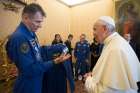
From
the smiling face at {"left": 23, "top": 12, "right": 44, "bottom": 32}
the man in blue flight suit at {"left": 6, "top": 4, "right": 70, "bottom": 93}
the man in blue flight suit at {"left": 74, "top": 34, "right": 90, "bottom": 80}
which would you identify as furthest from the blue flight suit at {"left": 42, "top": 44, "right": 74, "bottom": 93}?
the man in blue flight suit at {"left": 74, "top": 34, "right": 90, "bottom": 80}

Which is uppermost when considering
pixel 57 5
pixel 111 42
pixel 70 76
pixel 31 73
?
pixel 57 5

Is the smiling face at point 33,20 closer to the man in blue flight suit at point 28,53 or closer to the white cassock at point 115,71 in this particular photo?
the man in blue flight suit at point 28,53

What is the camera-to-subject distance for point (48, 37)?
1081cm

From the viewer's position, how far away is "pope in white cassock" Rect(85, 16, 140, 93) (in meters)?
2.55

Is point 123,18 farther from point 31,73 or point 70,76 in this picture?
point 31,73

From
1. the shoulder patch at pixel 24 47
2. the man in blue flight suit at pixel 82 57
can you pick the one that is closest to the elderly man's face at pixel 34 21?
the shoulder patch at pixel 24 47

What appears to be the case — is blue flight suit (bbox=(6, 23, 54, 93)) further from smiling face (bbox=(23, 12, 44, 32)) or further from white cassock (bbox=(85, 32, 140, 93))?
white cassock (bbox=(85, 32, 140, 93))

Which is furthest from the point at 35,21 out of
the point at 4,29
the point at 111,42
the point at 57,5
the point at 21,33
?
the point at 57,5

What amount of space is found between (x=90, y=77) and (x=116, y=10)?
27.9 feet

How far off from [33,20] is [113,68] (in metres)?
0.91

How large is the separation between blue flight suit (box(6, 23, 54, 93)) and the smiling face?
0.15 feet

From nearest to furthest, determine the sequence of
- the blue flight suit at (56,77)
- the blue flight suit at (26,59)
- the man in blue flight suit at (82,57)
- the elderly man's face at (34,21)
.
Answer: the blue flight suit at (26,59) → the elderly man's face at (34,21) → the blue flight suit at (56,77) → the man in blue flight suit at (82,57)

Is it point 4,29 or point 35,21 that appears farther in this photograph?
point 4,29

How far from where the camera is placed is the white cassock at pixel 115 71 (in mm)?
2553
